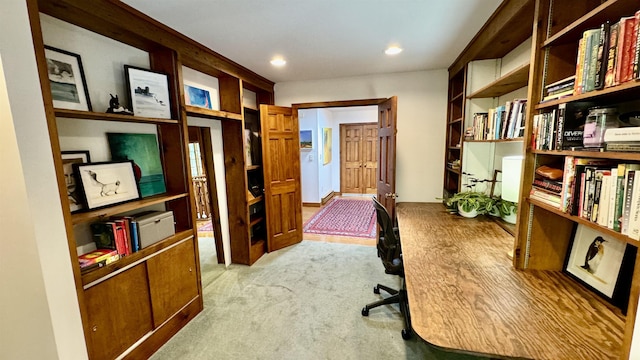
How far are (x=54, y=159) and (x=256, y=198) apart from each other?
7.02ft

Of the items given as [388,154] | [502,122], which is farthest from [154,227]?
[502,122]

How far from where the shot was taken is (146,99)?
5.88 ft

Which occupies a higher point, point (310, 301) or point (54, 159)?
point (54, 159)

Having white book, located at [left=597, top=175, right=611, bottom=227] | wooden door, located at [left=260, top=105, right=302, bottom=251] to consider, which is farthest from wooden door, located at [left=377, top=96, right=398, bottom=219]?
white book, located at [left=597, top=175, right=611, bottom=227]

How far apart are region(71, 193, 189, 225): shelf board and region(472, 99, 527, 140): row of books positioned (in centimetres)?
259

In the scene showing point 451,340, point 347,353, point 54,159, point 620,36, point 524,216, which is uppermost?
point 620,36

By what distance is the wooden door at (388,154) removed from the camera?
2861 millimetres

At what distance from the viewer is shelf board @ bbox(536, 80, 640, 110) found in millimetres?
831

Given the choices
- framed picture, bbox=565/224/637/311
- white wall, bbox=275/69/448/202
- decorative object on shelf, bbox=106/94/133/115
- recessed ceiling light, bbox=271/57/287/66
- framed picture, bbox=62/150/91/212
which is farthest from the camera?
white wall, bbox=275/69/448/202

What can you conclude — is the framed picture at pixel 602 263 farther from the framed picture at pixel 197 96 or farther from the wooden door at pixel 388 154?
the framed picture at pixel 197 96

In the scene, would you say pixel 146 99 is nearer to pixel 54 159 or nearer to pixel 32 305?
pixel 54 159

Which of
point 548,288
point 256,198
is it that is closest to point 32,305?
point 256,198

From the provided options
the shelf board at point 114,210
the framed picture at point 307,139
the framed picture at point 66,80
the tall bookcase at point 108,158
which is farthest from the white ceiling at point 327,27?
the framed picture at point 307,139

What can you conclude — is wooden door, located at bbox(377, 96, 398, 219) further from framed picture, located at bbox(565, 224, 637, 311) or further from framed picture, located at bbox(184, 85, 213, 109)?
framed picture, located at bbox(184, 85, 213, 109)
